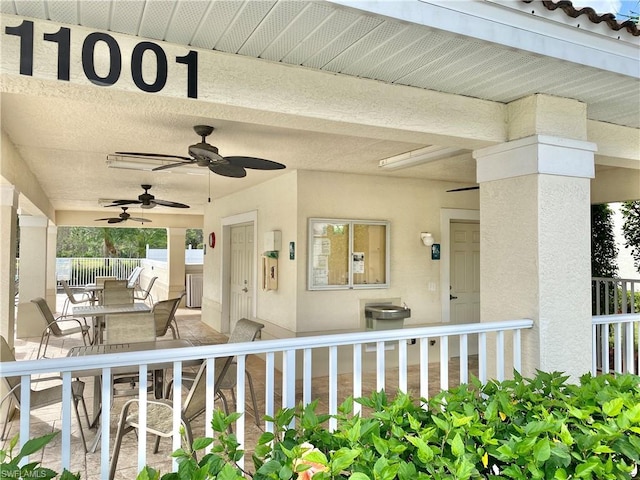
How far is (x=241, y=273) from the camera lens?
767cm

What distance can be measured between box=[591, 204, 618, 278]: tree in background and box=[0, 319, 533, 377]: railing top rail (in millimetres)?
5453

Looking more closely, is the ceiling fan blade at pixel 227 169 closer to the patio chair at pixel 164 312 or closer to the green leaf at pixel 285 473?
the green leaf at pixel 285 473

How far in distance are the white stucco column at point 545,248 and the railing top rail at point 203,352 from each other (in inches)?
12.5

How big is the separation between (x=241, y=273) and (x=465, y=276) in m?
3.58

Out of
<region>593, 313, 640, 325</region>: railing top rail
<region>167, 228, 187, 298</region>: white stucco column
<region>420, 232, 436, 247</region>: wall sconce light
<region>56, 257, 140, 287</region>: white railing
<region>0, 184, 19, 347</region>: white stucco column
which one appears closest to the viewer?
<region>593, 313, 640, 325</region>: railing top rail

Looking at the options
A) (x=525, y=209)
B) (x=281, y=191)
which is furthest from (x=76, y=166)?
(x=525, y=209)

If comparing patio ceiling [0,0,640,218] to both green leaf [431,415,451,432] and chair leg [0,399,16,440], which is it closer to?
green leaf [431,415,451,432]

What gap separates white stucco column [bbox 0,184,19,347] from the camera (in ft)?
13.8

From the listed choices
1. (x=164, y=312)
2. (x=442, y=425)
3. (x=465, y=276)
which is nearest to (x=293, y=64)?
(x=442, y=425)

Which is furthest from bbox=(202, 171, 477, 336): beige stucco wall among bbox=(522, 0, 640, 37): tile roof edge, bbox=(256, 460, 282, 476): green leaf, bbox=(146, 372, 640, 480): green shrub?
bbox=(256, 460, 282, 476): green leaf

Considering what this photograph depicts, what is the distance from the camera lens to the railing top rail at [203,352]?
167 cm

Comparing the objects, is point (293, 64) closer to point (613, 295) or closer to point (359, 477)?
point (359, 477)

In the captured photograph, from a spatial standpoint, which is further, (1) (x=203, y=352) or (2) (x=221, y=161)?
(2) (x=221, y=161)

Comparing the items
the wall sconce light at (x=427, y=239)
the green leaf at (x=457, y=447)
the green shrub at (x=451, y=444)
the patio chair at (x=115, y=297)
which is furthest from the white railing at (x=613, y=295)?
the patio chair at (x=115, y=297)
